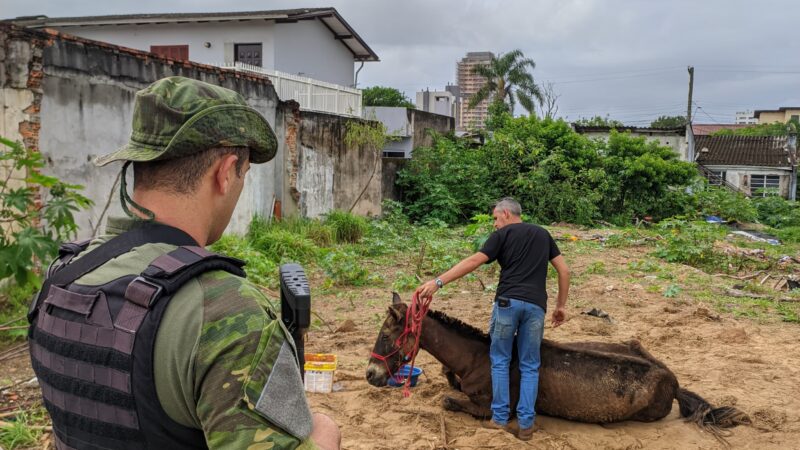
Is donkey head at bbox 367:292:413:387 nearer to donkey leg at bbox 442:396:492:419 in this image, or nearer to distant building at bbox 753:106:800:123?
donkey leg at bbox 442:396:492:419

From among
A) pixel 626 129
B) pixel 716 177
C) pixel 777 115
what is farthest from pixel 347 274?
pixel 777 115

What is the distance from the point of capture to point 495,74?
125ft

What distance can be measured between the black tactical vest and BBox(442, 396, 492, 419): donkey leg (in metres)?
4.34

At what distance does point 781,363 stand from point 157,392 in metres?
7.24

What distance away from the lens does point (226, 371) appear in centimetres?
123

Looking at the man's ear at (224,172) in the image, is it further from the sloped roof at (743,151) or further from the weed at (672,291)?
the sloped roof at (743,151)

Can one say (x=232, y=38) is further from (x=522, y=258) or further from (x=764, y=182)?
(x=764, y=182)

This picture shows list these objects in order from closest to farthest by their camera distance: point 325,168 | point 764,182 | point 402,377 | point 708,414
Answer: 1. point 708,414
2. point 402,377
3. point 325,168
4. point 764,182

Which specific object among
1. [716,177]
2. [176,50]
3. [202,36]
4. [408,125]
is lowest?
[716,177]

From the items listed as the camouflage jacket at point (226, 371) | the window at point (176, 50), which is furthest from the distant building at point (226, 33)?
the camouflage jacket at point (226, 371)

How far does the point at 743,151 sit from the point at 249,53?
26605 mm

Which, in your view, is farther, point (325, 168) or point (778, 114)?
point (778, 114)

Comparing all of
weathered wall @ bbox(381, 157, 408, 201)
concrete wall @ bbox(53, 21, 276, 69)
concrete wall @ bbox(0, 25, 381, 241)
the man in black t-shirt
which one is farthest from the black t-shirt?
concrete wall @ bbox(53, 21, 276, 69)

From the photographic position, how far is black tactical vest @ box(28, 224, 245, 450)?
1251mm
